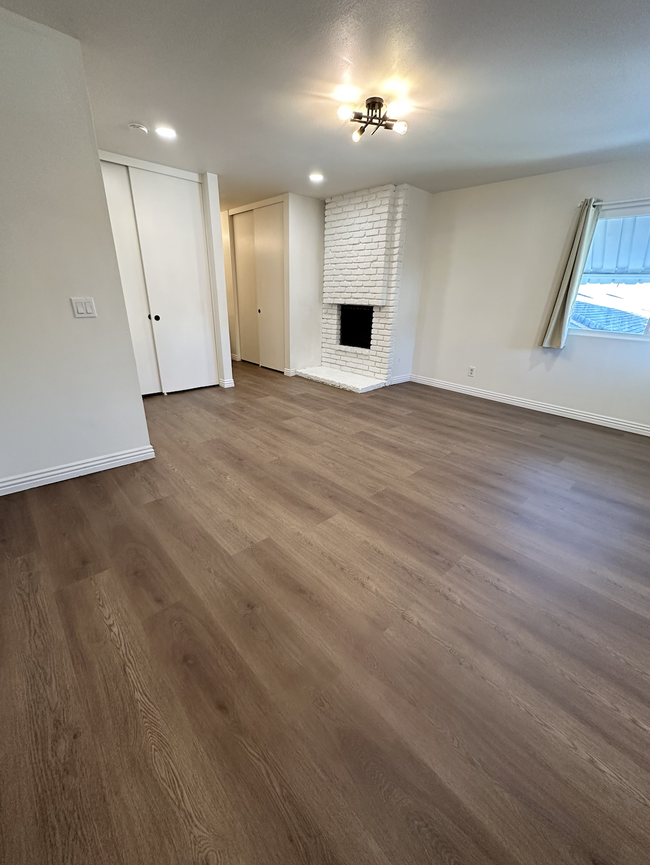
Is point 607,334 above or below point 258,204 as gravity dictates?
below

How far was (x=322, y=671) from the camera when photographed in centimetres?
121

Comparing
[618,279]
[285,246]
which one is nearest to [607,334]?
[618,279]

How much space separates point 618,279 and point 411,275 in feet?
7.31

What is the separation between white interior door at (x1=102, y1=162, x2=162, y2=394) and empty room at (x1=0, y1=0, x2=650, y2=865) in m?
0.04

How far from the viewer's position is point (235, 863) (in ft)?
2.59

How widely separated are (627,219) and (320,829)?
16.0 feet

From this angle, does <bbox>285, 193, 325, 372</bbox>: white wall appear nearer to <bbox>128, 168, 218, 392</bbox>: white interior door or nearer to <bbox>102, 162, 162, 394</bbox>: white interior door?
<bbox>128, 168, 218, 392</bbox>: white interior door

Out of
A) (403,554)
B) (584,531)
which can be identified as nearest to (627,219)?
(584,531)

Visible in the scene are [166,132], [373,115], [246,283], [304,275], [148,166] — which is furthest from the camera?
[246,283]

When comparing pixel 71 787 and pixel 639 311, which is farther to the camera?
pixel 639 311

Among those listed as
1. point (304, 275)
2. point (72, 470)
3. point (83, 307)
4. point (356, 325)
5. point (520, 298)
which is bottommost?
point (72, 470)

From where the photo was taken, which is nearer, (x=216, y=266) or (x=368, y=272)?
(x=216, y=266)

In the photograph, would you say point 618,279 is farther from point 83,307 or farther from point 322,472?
point 83,307

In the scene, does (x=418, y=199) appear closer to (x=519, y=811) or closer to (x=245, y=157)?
(x=245, y=157)
